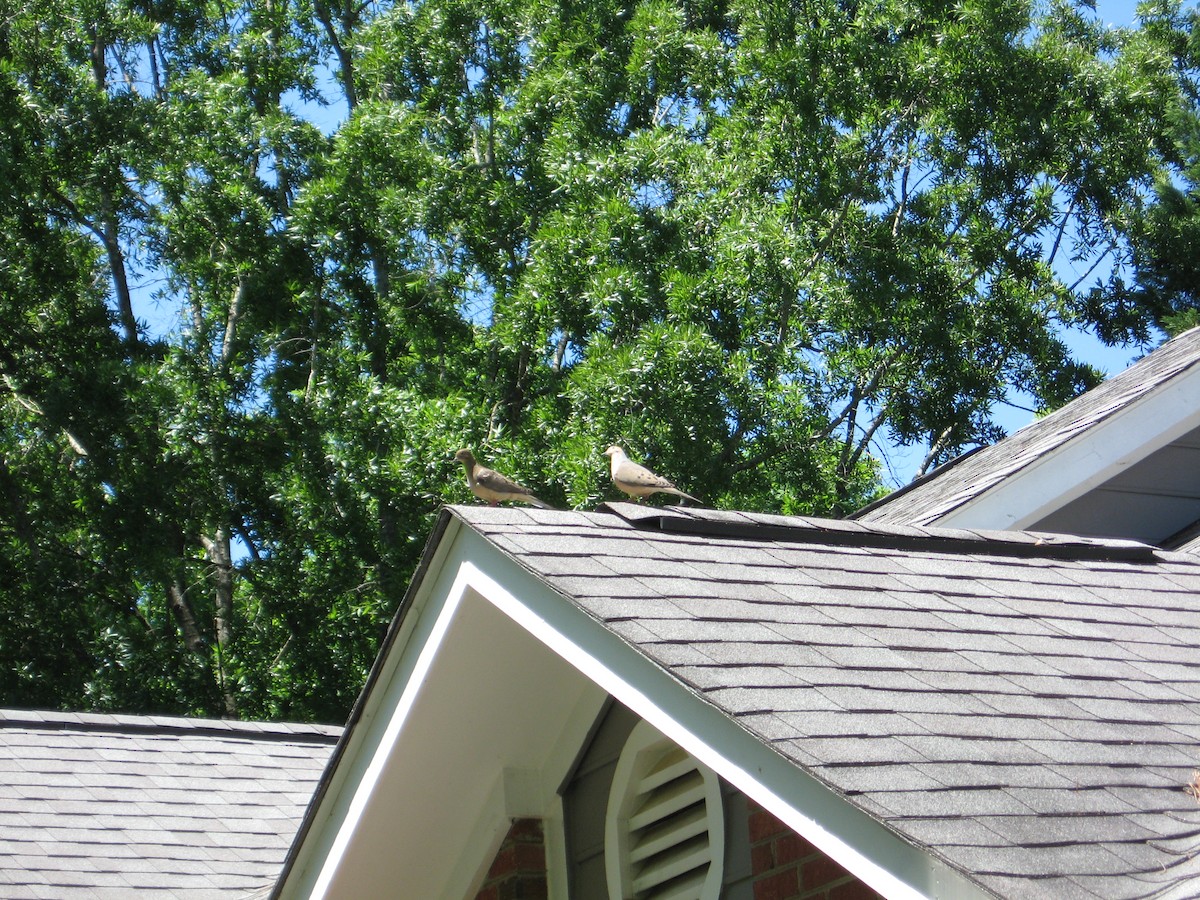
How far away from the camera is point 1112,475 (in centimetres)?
754

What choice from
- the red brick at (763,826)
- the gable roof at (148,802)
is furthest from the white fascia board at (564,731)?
the gable roof at (148,802)

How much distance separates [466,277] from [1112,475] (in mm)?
14745

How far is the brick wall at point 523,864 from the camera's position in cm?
493

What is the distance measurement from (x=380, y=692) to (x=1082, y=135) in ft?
64.5

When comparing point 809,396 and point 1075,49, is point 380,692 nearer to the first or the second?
point 809,396

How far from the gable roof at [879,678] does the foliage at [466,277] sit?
41.3ft

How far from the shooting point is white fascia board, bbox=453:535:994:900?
2.63m

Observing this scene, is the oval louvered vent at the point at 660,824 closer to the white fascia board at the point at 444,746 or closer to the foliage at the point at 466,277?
the white fascia board at the point at 444,746

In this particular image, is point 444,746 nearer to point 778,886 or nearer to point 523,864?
point 523,864

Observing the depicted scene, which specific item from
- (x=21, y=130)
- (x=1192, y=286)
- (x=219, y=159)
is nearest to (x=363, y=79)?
(x=219, y=159)

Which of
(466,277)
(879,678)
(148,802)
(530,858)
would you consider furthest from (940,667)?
(466,277)

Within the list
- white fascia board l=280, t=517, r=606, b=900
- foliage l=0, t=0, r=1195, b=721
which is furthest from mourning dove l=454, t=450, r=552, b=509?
foliage l=0, t=0, r=1195, b=721

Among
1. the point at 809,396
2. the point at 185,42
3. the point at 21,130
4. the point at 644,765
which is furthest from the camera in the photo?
the point at 185,42

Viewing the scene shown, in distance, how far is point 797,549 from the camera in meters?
4.45
